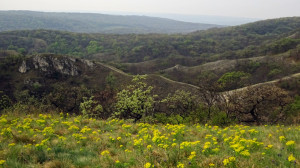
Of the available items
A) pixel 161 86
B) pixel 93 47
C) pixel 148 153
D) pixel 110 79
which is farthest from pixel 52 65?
pixel 93 47

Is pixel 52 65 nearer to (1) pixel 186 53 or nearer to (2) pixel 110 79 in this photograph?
(2) pixel 110 79

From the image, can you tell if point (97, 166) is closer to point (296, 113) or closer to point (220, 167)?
point (220, 167)

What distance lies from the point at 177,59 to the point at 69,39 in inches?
4442

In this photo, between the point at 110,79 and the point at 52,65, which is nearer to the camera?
the point at 110,79

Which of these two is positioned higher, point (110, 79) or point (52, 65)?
point (52, 65)

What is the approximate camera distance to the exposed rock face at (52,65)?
72750 millimetres

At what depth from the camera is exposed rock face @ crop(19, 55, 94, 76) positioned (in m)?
72.8

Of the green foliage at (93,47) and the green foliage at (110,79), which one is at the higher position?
the green foliage at (93,47)

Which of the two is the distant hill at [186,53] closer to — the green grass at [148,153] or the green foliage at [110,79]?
the green foliage at [110,79]

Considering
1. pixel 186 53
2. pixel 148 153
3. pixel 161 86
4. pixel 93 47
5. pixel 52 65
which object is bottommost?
pixel 161 86

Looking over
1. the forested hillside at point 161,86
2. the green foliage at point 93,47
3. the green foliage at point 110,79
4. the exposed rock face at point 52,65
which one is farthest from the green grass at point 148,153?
the green foliage at point 93,47

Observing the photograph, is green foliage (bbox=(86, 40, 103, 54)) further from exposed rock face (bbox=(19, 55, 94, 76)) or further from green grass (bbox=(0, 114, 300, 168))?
green grass (bbox=(0, 114, 300, 168))

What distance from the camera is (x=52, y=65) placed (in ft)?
247

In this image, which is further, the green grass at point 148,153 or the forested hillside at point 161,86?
the forested hillside at point 161,86
